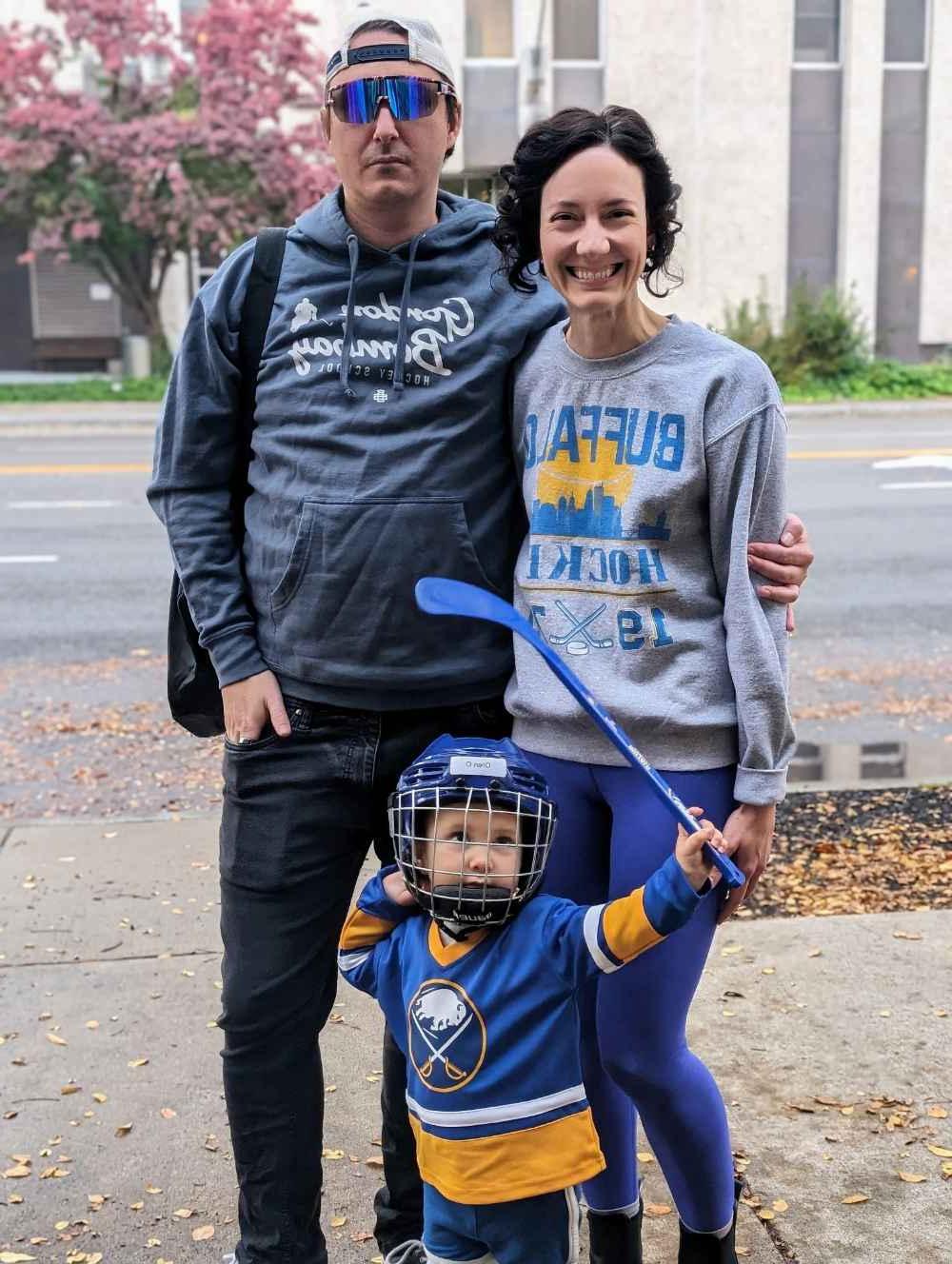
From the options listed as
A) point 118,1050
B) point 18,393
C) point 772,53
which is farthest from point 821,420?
point 118,1050

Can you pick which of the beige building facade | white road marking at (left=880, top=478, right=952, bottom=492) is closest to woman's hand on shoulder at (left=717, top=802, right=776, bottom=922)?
white road marking at (left=880, top=478, right=952, bottom=492)

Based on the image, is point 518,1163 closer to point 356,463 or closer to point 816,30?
point 356,463

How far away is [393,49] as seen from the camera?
7.91ft

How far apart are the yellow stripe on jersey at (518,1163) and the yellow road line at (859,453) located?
1353 centimetres

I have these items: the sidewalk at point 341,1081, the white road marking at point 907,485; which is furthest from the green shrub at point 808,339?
the sidewalk at point 341,1081

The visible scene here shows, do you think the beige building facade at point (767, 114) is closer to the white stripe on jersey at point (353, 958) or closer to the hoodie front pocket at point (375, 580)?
the hoodie front pocket at point (375, 580)

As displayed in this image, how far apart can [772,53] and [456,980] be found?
23872 mm

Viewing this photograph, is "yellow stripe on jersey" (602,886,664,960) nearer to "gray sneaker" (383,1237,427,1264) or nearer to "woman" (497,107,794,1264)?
"woman" (497,107,794,1264)

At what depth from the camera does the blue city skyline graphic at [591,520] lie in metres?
2.28

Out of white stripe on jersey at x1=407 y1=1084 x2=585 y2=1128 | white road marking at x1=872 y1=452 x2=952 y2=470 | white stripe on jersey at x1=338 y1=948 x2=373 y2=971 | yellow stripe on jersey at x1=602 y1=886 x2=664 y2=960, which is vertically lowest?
white stripe on jersey at x1=407 y1=1084 x2=585 y2=1128

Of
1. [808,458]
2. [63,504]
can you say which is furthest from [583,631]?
[808,458]

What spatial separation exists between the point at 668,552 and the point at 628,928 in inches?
23.2

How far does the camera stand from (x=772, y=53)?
2350cm

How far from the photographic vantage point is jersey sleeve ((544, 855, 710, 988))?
2.02 m
